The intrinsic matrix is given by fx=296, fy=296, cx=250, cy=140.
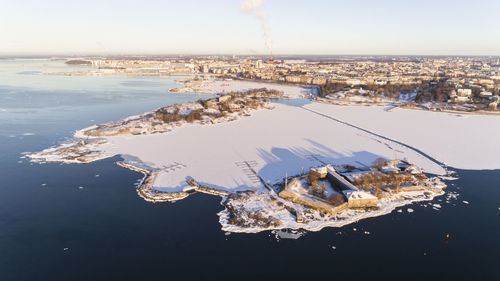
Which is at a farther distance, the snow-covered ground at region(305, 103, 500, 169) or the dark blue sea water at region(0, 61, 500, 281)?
the snow-covered ground at region(305, 103, 500, 169)

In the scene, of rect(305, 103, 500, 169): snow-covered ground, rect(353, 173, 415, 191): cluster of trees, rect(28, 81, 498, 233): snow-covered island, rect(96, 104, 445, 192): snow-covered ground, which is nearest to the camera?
rect(28, 81, 498, 233): snow-covered island

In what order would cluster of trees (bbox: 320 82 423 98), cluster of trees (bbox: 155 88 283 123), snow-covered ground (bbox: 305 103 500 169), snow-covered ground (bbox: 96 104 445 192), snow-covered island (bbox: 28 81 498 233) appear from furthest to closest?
cluster of trees (bbox: 320 82 423 98) < cluster of trees (bbox: 155 88 283 123) < snow-covered ground (bbox: 305 103 500 169) < snow-covered ground (bbox: 96 104 445 192) < snow-covered island (bbox: 28 81 498 233)

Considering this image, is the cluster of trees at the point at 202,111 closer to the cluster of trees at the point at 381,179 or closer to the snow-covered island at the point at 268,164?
the snow-covered island at the point at 268,164

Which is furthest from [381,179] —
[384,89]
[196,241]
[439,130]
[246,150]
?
[384,89]

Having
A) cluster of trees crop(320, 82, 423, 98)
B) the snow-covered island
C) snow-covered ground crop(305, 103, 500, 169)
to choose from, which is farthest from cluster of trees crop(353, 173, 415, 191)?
cluster of trees crop(320, 82, 423, 98)

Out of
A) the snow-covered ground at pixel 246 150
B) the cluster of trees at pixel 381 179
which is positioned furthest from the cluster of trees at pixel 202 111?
the cluster of trees at pixel 381 179

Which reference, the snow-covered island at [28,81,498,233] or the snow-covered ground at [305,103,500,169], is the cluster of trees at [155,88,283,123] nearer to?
the snow-covered island at [28,81,498,233]

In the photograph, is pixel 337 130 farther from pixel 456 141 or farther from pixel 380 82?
pixel 380 82
